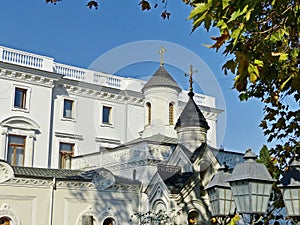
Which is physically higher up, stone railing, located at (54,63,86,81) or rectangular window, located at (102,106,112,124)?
stone railing, located at (54,63,86,81)

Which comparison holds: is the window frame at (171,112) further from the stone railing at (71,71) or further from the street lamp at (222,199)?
the street lamp at (222,199)

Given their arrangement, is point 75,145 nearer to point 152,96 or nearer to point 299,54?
point 152,96

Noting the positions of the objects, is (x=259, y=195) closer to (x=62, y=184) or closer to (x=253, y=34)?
(x=253, y=34)

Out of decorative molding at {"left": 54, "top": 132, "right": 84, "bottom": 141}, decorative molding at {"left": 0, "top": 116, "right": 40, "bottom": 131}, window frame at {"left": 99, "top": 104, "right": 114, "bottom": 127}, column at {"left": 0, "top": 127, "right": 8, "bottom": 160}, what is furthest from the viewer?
window frame at {"left": 99, "top": 104, "right": 114, "bottom": 127}

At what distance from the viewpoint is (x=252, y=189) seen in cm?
631

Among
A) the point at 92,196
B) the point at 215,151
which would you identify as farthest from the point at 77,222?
the point at 215,151

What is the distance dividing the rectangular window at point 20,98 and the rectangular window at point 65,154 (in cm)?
318

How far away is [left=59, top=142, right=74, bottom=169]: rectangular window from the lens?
28.9m

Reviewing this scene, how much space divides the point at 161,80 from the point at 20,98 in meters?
7.83

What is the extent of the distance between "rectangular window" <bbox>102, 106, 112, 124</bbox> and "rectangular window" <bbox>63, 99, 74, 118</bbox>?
2227mm

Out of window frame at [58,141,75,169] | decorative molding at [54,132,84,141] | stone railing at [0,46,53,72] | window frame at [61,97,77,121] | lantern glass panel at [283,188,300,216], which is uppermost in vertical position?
stone railing at [0,46,53,72]

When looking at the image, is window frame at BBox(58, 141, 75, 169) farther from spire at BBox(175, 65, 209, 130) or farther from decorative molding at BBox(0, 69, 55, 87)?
spire at BBox(175, 65, 209, 130)

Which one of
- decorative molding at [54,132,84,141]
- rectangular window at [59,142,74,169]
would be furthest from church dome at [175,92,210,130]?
decorative molding at [54,132,84,141]

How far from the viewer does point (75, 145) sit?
29.8 m
